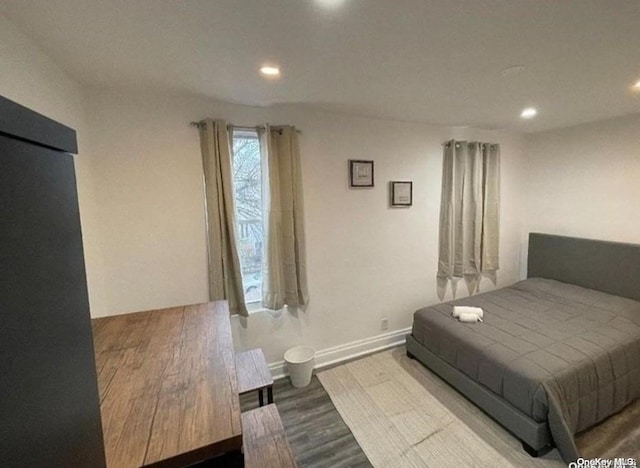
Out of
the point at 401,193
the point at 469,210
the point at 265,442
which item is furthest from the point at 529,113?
the point at 265,442

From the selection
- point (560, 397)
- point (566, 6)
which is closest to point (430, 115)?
point (566, 6)

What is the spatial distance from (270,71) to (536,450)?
2.89m

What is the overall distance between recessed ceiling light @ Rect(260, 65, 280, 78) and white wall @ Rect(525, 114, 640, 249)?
3.59 m

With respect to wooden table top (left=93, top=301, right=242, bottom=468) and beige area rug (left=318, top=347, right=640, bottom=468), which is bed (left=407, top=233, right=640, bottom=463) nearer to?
beige area rug (left=318, top=347, right=640, bottom=468)

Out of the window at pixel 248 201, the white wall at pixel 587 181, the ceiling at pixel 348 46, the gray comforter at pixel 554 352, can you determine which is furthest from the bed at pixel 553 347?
the ceiling at pixel 348 46

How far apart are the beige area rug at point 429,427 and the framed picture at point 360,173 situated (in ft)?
5.99

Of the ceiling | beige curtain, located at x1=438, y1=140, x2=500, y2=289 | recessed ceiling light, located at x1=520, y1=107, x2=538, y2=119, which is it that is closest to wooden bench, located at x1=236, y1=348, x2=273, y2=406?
the ceiling

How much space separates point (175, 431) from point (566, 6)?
6.90ft

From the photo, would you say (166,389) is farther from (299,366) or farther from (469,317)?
(469,317)

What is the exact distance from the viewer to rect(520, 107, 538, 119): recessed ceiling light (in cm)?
271

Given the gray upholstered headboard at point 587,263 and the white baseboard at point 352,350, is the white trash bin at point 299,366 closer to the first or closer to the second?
the white baseboard at point 352,350

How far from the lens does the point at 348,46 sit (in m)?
1.52

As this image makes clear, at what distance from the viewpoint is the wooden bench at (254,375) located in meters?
1.64

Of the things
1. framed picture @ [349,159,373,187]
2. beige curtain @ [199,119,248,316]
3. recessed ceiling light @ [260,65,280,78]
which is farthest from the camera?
framed picture @ [349,159,373,187]
